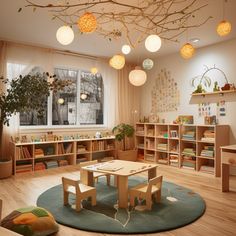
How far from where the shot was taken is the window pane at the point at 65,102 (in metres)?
5.76

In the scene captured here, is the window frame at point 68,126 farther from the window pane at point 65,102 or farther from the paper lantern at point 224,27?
the paper lantern at point 224,27

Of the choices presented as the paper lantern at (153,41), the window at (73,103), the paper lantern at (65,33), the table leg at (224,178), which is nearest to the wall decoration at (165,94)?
the window at (73,103)

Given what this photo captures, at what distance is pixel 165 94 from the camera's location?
6.18 m

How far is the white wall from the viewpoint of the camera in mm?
4785

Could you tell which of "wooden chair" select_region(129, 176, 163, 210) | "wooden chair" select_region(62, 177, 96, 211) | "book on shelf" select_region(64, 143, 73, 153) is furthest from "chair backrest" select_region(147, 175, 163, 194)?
"book on shelf" select_region(64, 143, 73, 153)

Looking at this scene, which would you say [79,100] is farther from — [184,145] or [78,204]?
[78,204]

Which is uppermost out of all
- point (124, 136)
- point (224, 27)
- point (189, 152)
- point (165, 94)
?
point (224, 27)

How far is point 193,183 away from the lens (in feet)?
14.0

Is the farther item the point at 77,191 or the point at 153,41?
the point at 77,191

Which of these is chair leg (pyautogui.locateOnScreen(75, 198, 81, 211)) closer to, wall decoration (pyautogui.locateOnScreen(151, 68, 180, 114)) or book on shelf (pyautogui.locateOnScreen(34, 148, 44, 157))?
book on shelf (pyautogui.locateOnScreen(34, 148, 44, 157))

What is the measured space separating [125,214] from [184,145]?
10.0 ft

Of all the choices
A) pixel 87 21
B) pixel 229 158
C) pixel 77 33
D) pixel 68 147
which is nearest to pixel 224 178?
pixel 229 158

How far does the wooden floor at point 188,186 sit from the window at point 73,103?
4.00 feet

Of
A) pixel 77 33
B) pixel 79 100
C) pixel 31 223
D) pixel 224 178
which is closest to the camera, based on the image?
pixel 31 223
